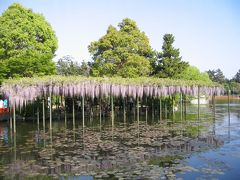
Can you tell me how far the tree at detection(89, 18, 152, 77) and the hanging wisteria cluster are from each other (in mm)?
6597

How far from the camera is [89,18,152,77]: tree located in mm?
37094

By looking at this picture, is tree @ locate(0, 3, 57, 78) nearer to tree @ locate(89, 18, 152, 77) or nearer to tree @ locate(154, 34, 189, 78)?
tree @ locate(89, 18, 152, 77)

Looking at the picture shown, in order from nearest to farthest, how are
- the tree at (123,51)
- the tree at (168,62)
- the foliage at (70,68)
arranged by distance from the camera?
the tree at (123,51) → the tree at (168,62) → the foliage at (70,68)

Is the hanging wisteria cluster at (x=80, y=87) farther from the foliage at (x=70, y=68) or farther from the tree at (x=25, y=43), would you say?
the foliage at (x=70, y=68)

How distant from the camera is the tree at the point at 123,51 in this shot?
37094mm

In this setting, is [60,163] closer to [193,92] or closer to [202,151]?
[202,151]

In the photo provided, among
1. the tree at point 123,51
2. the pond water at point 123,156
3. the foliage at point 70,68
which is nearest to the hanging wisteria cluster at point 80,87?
the pond water at point 123,156

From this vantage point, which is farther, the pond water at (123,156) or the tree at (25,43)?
the tree at (25,43)

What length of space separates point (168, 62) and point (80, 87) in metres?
18.7

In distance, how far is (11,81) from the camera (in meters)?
23.9

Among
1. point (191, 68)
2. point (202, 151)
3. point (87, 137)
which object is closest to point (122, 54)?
point (87, 137)

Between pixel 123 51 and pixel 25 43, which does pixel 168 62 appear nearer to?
pixel 123 51

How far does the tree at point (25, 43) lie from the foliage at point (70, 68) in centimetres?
1819

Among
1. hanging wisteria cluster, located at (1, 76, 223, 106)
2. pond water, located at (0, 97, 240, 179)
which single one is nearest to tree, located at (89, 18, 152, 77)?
hanging wisteria cluster, located at (1, 76, 223, 106)
